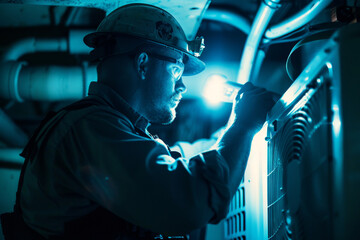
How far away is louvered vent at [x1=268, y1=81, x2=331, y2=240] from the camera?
0.88 meters

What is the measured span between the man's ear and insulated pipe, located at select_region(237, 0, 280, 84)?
29.1 inches

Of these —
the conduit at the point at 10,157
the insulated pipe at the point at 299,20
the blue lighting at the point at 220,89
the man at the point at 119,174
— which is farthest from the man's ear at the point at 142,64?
the conduit at the point at 10,157

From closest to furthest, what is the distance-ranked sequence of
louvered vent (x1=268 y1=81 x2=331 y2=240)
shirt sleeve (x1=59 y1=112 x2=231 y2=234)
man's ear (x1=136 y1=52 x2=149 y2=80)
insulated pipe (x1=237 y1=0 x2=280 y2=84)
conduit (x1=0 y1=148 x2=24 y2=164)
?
louvered vent (x1=268 y1=81 x2=331 y2=240)
shirt sleeve (x1=59 y1=112 x2=231 y2=234)
man's ear (x1=136 y1=52 x2=149 y2=80)
insulated pipe (x1=237 y1=0 x2=280 y2=84)
conduit (x1=0 y1=148 x2=24 y2=164)

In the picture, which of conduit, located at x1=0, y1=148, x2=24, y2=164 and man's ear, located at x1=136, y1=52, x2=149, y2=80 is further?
conduit, located at x1=0, y1=148, x2=24, y2=164

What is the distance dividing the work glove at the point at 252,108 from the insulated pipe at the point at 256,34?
59cm

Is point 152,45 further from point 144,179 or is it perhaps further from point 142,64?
point 144,179

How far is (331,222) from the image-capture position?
0.83 metres

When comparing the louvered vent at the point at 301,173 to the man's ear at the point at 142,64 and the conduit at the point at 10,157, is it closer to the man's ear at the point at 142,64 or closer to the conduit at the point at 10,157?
the man's ear at the point at 142,64

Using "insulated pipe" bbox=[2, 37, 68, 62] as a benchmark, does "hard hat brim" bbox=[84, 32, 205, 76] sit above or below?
below

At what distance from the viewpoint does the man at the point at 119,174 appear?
1.06 metres

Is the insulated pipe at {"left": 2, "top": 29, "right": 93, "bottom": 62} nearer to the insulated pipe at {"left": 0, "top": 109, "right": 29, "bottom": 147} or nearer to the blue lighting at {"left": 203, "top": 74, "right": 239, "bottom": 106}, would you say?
the insulated pipe at {"left": 0, "top": 109, "right": 29, "bottom": 147}

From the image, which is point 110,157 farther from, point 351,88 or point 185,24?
point 185,24

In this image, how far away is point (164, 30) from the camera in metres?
1.55

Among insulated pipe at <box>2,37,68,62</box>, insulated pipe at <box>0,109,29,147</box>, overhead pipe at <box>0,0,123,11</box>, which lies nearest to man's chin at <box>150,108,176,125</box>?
overhead pipe at <box>0,0,123,11</box>
